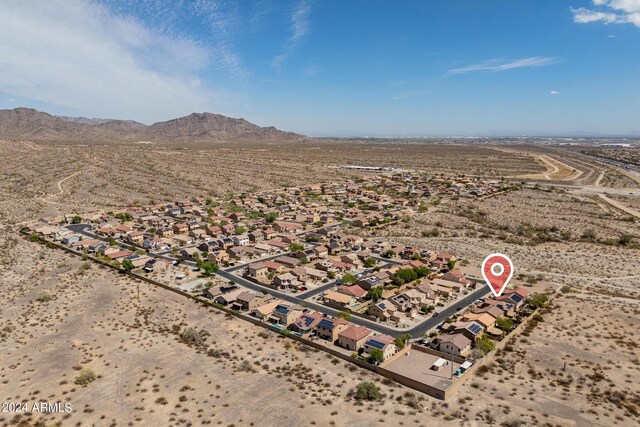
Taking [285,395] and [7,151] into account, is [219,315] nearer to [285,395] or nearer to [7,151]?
[285,395]

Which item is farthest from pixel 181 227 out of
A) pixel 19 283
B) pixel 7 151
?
pixel 7 151

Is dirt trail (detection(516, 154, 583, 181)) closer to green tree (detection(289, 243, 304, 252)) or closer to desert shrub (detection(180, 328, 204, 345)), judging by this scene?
green tree (detection(289, 243, 304, 252))

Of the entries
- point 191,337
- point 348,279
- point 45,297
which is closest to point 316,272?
point 348,279

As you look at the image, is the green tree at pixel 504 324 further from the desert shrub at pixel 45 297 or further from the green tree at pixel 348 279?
the desert shrub at pixel 45 297

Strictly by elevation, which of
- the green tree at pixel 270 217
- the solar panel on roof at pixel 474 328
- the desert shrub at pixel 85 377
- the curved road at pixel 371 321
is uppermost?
the green tree at pixel 270 217

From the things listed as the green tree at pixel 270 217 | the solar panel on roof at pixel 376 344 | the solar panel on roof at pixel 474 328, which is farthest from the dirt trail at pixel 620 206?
the solar panel on roof at pixel 376 344
